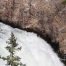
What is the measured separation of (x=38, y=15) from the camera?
666 inches

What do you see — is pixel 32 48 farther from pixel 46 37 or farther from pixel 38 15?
pixel 38 15

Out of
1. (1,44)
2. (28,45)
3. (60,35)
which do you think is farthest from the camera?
(60,35)

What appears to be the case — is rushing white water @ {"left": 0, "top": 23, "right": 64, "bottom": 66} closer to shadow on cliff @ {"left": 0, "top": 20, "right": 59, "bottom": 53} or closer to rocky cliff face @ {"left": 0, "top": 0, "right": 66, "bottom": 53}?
shadow on cliff @ {"left": 0, "top": 20, "right": 59, "bottom": 53}

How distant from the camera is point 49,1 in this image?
16875 mm

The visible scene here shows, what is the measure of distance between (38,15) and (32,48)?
2.03 meters

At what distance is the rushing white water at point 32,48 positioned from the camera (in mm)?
14857

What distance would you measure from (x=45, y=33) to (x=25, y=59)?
2.81 meters

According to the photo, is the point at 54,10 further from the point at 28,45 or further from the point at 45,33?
the point at 28,45

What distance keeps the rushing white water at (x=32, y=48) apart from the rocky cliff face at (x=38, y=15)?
59 cm

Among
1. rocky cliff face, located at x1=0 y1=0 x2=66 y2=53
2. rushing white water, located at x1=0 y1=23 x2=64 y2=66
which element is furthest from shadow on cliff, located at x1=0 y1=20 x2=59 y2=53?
rushing white water, located at x1=0 y1=23 x2=64 y2=66

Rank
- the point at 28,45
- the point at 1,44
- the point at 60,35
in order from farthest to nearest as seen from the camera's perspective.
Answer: the point at 60,35 → the point at 28,45 → the point at 1,44

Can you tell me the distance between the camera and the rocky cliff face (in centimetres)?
1677

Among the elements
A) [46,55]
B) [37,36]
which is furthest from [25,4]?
[46,55]

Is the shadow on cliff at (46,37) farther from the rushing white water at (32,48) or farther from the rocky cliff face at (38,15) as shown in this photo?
the rushing white water at (32,48)
